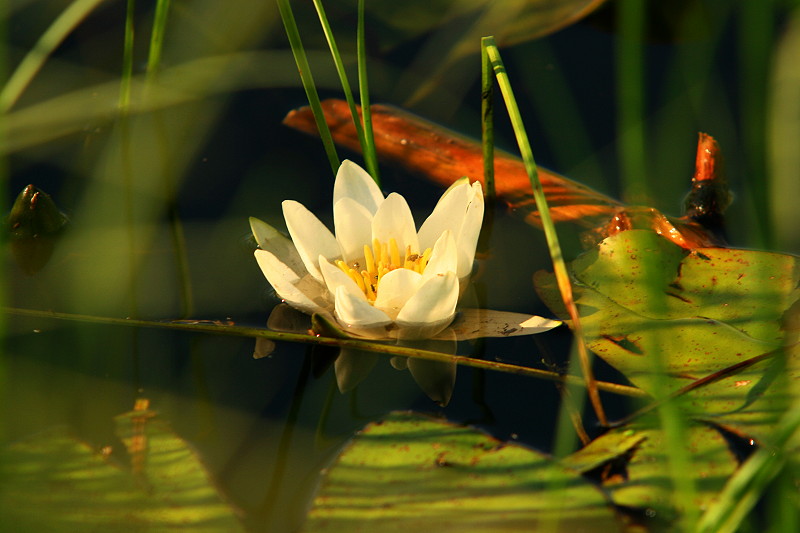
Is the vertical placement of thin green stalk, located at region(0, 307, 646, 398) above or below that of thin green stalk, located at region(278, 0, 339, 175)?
below

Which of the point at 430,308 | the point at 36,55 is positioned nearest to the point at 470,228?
the point at 430,308

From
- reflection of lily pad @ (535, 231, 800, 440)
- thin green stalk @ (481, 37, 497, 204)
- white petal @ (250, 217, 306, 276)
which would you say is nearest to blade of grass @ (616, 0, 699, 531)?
reflection of lily pad @ (535, 231, 800, 440)

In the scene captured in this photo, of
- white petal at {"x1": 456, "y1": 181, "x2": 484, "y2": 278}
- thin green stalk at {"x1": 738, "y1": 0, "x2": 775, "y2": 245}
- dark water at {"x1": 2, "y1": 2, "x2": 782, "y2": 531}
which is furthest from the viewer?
white petal at {"x1": 456, "y1": 181, "x2": 484, "y2": 278}

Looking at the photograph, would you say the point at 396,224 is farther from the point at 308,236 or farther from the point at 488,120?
the point at 488,120

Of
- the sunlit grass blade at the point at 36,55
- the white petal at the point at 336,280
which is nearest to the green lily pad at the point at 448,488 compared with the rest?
the white petal at the point at 336,280

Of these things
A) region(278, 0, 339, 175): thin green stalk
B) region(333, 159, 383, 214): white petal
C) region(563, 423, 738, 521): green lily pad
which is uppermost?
region(278, 0, 339, 175): thin green stalk

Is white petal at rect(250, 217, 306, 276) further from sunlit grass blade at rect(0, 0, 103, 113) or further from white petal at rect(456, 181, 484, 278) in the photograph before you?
sunlit grass blade at rect(0, 0, 103, 113)

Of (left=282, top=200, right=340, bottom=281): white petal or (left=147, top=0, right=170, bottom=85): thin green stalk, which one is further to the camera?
(left=147, top=0, right=170, bottom=85): thin green stalk

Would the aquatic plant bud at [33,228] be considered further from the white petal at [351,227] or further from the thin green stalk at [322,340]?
the white petal at [351,227]
